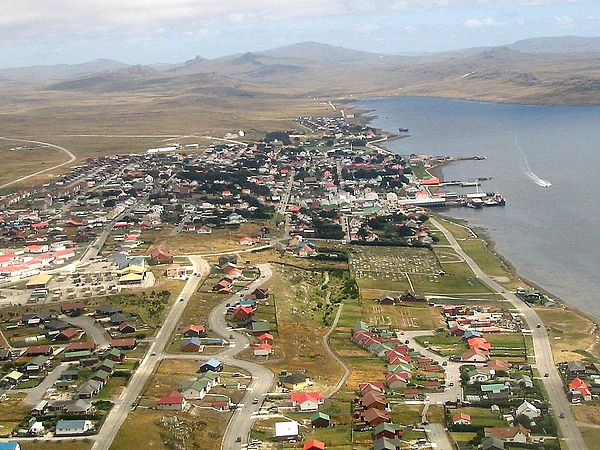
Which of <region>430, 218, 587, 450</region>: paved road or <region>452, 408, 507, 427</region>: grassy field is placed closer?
<region>430, 218, 587, 450</region>: paved road

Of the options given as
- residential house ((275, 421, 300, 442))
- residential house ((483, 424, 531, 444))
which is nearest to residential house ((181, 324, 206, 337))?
residential house ((275, 421, 300, 442))

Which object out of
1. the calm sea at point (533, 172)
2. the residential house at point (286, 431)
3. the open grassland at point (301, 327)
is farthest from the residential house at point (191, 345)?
the calm sea at point (533, 172)

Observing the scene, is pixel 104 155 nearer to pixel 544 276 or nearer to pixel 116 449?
pixel 544 276

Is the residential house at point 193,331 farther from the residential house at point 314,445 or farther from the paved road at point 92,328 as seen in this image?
the residential house at point 314,445

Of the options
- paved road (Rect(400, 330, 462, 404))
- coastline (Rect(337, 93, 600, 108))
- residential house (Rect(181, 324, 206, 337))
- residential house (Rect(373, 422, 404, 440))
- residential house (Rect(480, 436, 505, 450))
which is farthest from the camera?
coastline (Rect(337, 93, 600, 108))

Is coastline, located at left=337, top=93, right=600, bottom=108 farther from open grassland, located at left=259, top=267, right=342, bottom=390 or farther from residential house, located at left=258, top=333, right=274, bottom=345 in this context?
residential house, located at left=258, top=333, right=274, bottom=345

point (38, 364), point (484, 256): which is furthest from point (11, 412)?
point (484, 256)
